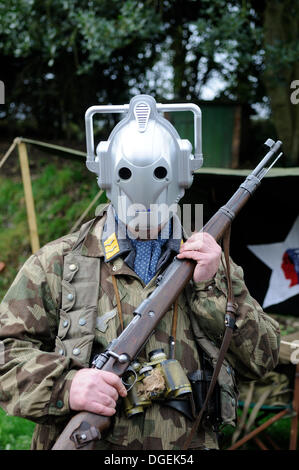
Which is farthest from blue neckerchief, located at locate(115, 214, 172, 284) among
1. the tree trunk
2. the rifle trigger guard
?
the tree trunk

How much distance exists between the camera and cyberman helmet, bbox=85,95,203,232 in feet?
5.88

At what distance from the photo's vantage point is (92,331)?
1.80 meters

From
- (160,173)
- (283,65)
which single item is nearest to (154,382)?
(160,173)

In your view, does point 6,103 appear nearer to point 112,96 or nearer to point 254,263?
point 112,96

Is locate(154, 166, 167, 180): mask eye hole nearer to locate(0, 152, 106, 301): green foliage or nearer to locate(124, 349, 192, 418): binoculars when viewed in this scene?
locate(124, 349, 192, 418): binoculars

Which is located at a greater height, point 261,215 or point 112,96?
point 112,96

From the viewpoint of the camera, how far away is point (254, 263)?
14.5 feet

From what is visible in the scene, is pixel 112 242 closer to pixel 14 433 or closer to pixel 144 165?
pixel 144 165

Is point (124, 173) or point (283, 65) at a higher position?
point (283, 65)

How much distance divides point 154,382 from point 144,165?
2.48ft

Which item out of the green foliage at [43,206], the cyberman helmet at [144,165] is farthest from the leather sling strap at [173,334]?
the green foliage at [43,206]

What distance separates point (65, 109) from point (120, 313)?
6696 millimetres

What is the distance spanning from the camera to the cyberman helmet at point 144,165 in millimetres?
1792
